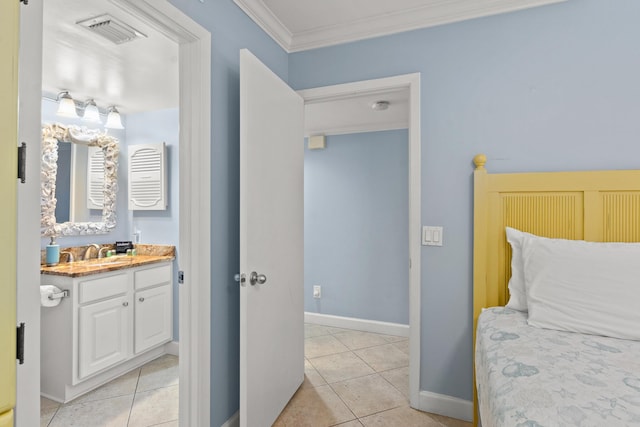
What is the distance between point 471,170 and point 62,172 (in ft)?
10.4

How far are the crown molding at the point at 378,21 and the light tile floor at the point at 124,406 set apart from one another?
2509 millimetres

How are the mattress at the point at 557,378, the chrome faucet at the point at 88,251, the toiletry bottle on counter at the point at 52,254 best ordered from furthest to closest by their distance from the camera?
the chrome faucet at the point at 88,251
the toiletry bottle on counter at the point at 52,254
the mattress at the point at 557,378

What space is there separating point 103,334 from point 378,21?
113 inches

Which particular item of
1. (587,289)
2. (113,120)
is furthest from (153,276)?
(587,289)

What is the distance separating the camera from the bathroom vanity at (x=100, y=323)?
2180mm

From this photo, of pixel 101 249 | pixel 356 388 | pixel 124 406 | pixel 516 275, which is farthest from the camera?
pixel 101 249

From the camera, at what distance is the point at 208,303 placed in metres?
1.57

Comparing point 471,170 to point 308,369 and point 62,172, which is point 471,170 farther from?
point 62,172

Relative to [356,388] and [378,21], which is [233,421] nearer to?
[356,388]

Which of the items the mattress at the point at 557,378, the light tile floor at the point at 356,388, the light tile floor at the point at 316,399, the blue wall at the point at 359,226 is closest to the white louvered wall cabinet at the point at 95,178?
the light tile floor at the point at 316,399

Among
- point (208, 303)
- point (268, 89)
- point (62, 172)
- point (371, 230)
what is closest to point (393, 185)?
point (371, 230)

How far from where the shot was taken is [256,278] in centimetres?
163

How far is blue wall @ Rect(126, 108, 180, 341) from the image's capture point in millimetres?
2986

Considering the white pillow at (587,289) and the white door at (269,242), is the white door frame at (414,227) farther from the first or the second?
the white door at (269,242)
